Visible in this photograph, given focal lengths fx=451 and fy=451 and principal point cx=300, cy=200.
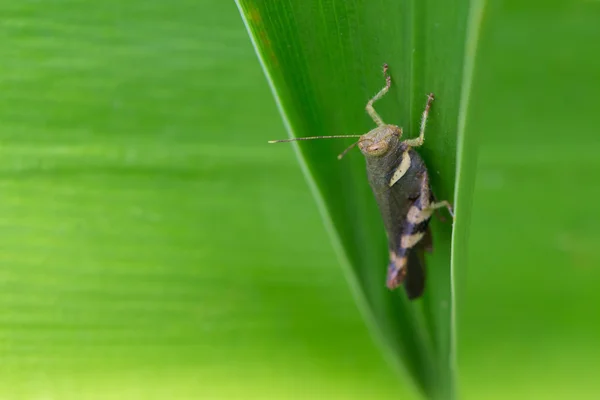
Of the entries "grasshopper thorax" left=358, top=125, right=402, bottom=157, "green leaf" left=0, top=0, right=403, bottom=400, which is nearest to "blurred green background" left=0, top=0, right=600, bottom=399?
"green leaf" left=0, top=0, right=403, bottom=400

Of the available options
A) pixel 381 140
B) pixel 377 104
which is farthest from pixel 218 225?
pixel 377 104

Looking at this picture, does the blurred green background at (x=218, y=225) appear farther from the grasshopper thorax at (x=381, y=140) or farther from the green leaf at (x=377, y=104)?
the green leaf at (x=377, y=104)

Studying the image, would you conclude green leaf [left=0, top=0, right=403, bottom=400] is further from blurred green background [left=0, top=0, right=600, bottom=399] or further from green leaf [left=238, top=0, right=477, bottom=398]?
green leaf [left=238, top=0, right=477, bottom=398]

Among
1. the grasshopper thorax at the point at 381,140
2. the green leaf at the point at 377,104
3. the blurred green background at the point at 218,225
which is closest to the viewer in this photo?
the green leaf at the point at 377,104

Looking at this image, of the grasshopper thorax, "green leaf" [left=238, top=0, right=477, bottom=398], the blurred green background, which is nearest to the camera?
"green leaf" [left=238, top=0, right=477, bottom=398]

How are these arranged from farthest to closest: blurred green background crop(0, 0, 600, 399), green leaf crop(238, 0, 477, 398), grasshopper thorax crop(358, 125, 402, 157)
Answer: blurred green background crop(0, 0, 600, 399) → grasshopper thorax crop(358, 125, 402, 157) → green leaf crop(238, 0, 477, 398)

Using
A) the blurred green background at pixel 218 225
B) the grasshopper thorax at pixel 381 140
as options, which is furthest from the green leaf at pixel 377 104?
the blurred green background at pixel 218 225
